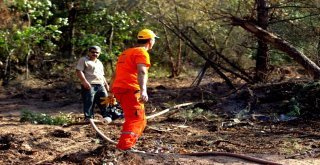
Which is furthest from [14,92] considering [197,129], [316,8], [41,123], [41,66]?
Answer: [316,8]

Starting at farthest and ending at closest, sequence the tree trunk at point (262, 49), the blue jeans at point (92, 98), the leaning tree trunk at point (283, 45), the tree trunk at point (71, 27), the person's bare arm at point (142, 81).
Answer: the tree trunk at point (71, 27) → the tree trunk at point (262, 49) → the leaning tree trunk at point (283, 45) → the blue jeans at point (92, 98) → the person's bare arm at point (142, 81)

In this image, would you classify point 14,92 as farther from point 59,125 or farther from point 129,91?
point 129,91

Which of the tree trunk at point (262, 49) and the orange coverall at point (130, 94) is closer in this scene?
the orange coverall at point (130, 94)

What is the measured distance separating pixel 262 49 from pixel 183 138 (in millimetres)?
5371

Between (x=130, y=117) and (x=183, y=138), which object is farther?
(x=183, y=138)

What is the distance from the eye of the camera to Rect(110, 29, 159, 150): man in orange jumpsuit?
6.25 m

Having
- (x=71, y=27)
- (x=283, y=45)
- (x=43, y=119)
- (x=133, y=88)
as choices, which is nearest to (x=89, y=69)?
(x=43, y=119)

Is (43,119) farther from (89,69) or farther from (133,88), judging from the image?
(133,88)

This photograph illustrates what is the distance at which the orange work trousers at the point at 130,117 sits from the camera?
6.24 m

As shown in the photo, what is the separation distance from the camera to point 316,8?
38.1ft

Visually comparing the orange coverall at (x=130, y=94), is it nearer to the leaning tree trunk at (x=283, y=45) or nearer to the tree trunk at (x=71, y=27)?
the leaning tree trunk at (x=283, y=45)

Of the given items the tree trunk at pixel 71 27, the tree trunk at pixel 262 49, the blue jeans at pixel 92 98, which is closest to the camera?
the blue jeans at pixel 92 98

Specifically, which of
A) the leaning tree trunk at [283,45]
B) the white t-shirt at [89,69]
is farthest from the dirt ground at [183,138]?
the leaning tree trunk at [283,45]

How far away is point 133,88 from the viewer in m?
6.45
